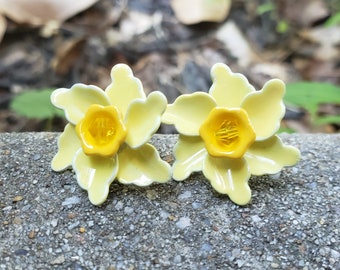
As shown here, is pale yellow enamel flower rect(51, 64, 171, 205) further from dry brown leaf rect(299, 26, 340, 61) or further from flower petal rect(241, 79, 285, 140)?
dry brown leaf rect(299, 26, 340, 61)

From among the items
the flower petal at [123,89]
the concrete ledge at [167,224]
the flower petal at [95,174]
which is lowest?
the concrete ledge at [167,224]

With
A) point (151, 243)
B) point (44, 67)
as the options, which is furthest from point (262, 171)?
point (44, 67)

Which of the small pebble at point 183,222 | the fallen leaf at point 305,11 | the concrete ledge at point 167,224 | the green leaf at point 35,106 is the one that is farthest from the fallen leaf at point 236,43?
the small pebble at point 183,222

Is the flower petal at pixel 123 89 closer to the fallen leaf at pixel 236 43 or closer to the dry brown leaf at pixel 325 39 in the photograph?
the fallen leaf at pixel 236 43

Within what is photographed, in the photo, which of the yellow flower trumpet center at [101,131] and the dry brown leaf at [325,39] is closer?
the yellow flower trumpet center at [101,131]

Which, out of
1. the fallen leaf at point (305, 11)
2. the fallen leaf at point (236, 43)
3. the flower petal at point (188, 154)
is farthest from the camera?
the fallen leaf at point (305, 11)

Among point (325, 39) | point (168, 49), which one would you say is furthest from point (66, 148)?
point (325, 39)
